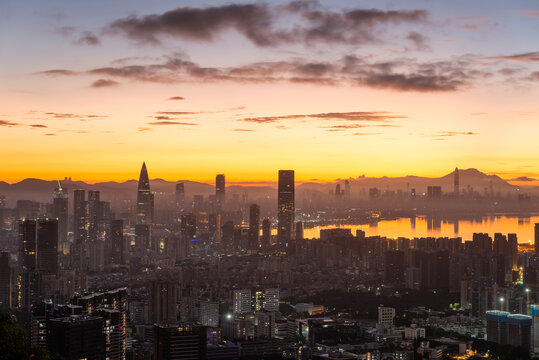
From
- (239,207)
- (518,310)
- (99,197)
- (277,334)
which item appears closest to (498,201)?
(239,207)

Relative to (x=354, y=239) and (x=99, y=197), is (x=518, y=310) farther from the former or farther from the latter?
(x=99, y=197)

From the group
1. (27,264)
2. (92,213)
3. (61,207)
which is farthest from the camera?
(92,213)

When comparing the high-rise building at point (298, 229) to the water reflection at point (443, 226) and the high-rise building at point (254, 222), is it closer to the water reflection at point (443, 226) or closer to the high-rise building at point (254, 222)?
the water reflection at point (443, 226)

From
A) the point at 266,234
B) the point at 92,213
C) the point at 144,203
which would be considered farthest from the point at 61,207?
the point at 266,234

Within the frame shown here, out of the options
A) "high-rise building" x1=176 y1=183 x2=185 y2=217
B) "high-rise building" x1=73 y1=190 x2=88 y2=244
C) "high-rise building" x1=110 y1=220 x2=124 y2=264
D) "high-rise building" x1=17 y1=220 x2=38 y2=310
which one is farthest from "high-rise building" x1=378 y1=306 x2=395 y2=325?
"high-rise building" x1=176 y1=183 x2=185 y2=217

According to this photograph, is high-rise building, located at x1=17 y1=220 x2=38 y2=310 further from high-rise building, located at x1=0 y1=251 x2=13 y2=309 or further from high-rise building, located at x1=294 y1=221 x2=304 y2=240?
high-rise building, located at x1=294 y1=221 x2=304 y2=240

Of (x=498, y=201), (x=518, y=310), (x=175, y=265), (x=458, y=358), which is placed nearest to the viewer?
(x=458, y=358)

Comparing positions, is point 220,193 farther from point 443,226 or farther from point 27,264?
point 27,264
